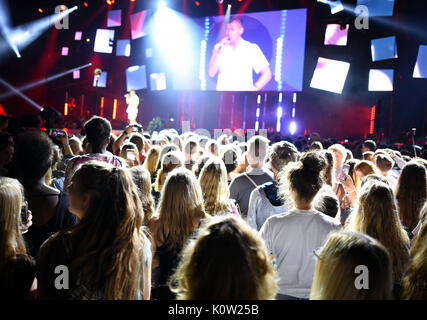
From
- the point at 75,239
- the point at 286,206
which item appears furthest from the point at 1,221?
the point at 286,206

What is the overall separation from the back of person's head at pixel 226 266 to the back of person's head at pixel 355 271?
0.23 metres

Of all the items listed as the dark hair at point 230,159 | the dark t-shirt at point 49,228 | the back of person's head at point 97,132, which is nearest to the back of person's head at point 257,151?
the dark hair at point 230,159

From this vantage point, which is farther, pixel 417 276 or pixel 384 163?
pixel 384 163

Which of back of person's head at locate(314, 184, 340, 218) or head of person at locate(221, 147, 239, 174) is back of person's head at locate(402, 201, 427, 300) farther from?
head of person at locate(221, 147, 239, 174)

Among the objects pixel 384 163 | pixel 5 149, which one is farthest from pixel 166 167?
pixel 384 163

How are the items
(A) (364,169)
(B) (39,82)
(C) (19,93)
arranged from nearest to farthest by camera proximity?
1. (A) (364,169)
2. (C) (19,93)
3. (B) (39,82)

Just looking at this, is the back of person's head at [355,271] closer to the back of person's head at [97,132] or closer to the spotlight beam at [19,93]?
the back of person's head at [97,132]

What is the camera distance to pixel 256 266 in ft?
4.04

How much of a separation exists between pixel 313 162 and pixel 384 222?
54 cm

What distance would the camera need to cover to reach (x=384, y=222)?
2.20m

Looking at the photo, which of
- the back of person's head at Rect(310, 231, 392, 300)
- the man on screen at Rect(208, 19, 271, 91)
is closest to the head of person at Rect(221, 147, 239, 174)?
the back of person's head at Rect(310, 231, 392, 300)

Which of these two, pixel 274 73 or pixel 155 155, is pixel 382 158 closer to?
pixel 155 155

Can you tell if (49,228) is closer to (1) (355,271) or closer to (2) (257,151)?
(1) (355,271)

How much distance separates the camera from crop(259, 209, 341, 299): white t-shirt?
2.13m
